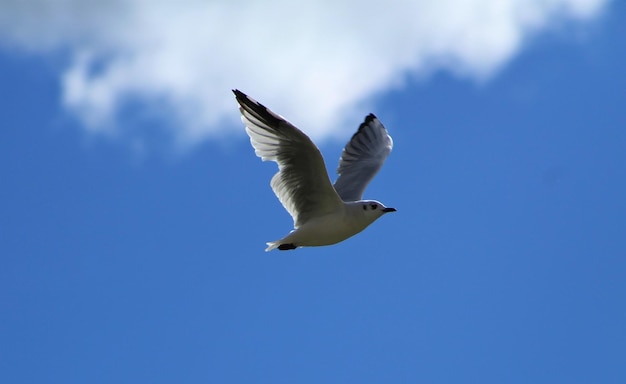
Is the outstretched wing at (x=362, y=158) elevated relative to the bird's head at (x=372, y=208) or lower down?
elevated

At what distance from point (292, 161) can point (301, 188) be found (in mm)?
321

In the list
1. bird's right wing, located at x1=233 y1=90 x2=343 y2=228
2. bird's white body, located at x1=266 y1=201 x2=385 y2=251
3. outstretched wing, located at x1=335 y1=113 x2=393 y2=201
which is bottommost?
bird's white body, located at x1=266 y1=201 x2=385 y2=251

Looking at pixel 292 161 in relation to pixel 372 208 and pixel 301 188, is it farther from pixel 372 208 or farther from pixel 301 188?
pixel 372 208

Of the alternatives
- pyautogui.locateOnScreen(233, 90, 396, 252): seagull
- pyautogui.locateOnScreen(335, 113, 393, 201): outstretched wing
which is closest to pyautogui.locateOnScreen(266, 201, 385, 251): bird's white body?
pyautogui.locateOnScreen(233, 90, 396, 252): seagull

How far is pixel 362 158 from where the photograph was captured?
12594 millimetres

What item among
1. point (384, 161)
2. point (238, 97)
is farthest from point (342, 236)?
point (384, 161)

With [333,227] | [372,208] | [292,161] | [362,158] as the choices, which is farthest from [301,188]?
[362,158]

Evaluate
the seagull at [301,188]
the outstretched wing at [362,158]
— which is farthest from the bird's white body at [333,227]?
the outstretched wing at [362,158]

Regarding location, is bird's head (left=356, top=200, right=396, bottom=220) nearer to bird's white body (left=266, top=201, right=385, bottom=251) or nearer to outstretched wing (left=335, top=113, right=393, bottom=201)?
bird's white body (left=266, top=201, right=385, bottom=251)

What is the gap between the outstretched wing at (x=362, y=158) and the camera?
1186 centimetres

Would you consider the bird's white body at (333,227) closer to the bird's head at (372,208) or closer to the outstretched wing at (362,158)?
the bird's head at (372,208)

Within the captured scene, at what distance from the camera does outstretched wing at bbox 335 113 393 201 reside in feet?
38.9

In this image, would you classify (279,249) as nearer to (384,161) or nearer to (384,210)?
(384,210)

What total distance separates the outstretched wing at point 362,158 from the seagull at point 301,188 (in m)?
1.35
